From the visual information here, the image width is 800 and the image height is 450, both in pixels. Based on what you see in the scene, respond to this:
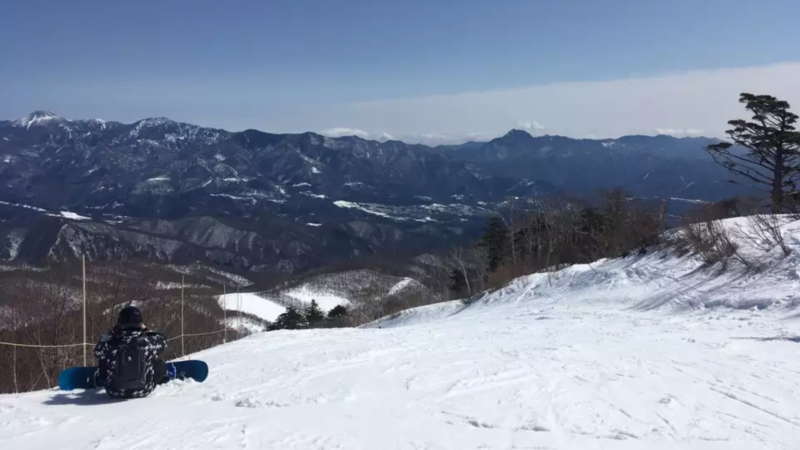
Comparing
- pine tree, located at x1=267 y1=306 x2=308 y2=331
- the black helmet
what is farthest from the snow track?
pine tree, located at x1=267 y1=306 x2=308 y2=331

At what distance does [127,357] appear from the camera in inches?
238

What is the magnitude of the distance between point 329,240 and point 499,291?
142 meters

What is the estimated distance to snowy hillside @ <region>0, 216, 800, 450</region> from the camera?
4883 millimetres

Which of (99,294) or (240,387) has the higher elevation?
(240,387)

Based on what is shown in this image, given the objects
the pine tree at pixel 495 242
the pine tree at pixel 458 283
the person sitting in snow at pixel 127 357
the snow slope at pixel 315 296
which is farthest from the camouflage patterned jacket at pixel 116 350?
the snow slope at pixel 315 296

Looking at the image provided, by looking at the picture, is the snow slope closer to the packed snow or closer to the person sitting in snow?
the packed snow

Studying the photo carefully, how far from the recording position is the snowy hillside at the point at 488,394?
16.0 ft

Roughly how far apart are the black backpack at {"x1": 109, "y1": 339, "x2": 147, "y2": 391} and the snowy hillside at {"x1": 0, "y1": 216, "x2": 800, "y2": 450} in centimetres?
19

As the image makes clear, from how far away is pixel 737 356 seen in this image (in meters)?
7.68

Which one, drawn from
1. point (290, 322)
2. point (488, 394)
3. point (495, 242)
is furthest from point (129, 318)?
point (290, 322)

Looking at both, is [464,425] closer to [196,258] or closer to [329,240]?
[196,258]

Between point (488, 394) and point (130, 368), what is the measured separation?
12.5ft

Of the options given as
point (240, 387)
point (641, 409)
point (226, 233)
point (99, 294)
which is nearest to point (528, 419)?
point (641, 409)

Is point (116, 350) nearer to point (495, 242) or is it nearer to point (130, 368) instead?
point (130, 368)
